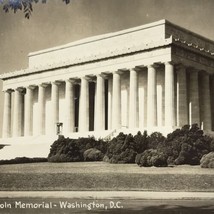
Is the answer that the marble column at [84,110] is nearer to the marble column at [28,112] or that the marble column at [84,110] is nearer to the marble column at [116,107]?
the marble column at [116,107]

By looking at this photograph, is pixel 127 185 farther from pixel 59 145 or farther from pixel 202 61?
pixel 202 61

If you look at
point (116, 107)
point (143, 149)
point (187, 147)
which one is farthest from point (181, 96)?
point (187, 147)

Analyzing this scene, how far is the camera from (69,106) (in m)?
93.0

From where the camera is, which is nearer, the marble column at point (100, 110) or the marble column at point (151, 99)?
the marble column at point (151, 99)

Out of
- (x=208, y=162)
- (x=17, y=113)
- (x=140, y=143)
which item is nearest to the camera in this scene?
(x=208, y=162)

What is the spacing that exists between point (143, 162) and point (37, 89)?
2355 inches

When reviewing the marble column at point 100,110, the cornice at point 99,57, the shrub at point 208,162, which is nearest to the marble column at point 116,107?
the marble column at point 100,110

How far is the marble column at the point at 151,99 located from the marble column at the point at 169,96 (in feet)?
7.30

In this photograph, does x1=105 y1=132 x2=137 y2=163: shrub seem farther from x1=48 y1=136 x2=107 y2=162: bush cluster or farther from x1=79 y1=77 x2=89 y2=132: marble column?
x1=79 y1=77 x2=89 y2=132: marble column

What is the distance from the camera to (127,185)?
3747 centimetres

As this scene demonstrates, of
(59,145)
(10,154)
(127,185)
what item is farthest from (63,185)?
(10,154)

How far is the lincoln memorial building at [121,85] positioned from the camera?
8025cm

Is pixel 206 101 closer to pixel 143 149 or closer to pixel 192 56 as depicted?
pixel 192 56

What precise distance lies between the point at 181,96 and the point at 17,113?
38.9 m
